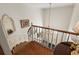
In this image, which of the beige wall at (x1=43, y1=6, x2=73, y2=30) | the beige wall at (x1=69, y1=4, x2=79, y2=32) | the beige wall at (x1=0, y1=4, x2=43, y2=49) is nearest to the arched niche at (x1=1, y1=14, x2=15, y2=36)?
the beige wall at (x1=0, y1=4, x2=43, y2=49)

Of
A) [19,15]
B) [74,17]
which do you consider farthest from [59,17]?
[19,15]

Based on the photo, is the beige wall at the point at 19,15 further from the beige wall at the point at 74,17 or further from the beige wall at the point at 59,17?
the beige wall at the point at 74,17

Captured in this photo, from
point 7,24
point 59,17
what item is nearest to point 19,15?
point 7,24

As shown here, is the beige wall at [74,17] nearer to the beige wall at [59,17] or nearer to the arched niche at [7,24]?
the beige wall at [59,17]

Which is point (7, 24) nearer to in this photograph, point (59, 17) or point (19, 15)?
point (19, 15)

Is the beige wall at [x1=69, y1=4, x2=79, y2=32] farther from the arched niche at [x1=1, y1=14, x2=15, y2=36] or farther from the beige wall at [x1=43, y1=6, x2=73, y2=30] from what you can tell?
the arched niche at [x1=1, y1=14, x2=15, y2=36]

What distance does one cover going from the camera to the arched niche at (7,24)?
0.76 m

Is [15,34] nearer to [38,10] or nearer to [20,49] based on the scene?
[20,49]

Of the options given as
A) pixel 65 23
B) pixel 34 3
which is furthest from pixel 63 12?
pixel 34 3

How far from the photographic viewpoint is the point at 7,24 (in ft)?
2.50

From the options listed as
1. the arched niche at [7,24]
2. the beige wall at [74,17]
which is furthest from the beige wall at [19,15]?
the beige wall at [74,17]

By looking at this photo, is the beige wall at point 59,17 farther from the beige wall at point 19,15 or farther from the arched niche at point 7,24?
the arched niche at point 7,24

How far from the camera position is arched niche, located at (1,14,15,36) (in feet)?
2.49

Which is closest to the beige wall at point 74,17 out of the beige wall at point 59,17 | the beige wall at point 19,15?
the beige wall at point 59,17
